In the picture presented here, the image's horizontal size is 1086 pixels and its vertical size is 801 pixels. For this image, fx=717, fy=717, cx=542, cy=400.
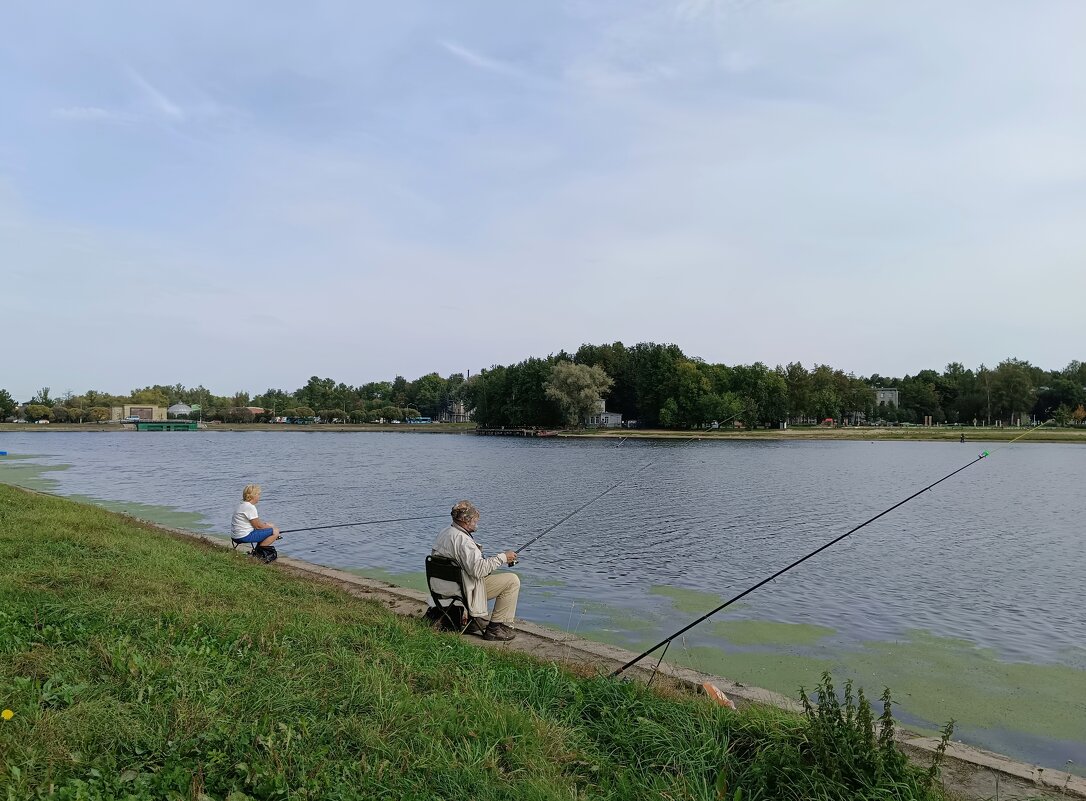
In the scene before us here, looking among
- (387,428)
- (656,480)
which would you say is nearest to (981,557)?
(656,480)

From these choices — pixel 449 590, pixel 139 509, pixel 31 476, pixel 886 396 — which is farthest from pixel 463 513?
pixel 886 396

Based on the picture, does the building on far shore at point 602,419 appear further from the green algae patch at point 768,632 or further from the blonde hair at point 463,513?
the blonde hair at point 463,513

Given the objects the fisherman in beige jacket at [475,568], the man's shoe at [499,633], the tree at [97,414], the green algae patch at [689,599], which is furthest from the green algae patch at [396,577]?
the tree at [97,414]

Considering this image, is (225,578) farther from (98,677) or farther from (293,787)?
(293,787)

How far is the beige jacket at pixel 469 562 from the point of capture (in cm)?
748

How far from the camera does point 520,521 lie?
20.8m

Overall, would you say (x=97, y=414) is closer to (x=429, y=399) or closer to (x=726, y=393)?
(x=429, y=399)

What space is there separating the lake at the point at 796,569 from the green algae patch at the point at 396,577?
0.09m

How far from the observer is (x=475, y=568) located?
7.47m

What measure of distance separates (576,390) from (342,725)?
98362 millimetres

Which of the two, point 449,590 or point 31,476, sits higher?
point 449,590

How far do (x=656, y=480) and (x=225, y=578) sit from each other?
27.7 meters

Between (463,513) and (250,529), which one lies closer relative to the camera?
(463,513)

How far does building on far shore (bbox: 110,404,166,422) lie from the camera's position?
18250cm
